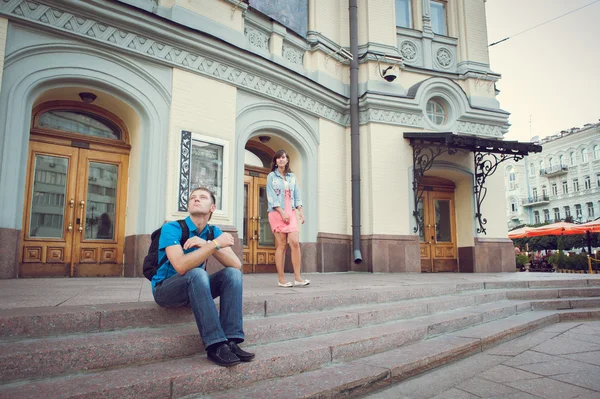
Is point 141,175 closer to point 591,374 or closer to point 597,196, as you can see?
point 591,374

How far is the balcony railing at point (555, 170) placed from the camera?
44594 millimetres

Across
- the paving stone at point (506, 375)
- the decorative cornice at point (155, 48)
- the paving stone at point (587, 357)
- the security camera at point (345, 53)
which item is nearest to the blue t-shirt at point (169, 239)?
the paving stone at point (506, 375)

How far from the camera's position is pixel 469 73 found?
41.7 feet

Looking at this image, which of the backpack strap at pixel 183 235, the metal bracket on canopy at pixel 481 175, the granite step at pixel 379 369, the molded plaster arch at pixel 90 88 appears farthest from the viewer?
the metal bracket on canopy at pixel 481 175

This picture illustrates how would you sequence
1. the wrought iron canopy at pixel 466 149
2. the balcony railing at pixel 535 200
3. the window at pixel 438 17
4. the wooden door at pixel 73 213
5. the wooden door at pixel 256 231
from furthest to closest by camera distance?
the balcony railing at pixel 535 200 → the window at pixel 438 17 → the wrought iron canopy at pixel 466 149 → the wooden door at pixel 256 231 → the wooden door at pixel 73 213

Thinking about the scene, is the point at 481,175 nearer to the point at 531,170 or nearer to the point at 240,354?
the point at 240,354

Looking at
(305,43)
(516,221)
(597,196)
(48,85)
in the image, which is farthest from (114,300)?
(516,221)

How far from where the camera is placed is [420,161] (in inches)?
448

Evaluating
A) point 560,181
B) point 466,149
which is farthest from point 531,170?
point 466,149

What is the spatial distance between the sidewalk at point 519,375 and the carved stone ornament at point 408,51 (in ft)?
30.7

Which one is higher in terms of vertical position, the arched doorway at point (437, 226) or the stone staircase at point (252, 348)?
the arched doorway at point (437, 226)

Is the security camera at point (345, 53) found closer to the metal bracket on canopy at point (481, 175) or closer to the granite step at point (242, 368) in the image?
the metal bracket on canopy at point (481, 175)

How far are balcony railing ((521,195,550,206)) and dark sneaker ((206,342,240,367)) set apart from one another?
53.4m

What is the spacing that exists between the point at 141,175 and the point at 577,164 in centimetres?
4755
